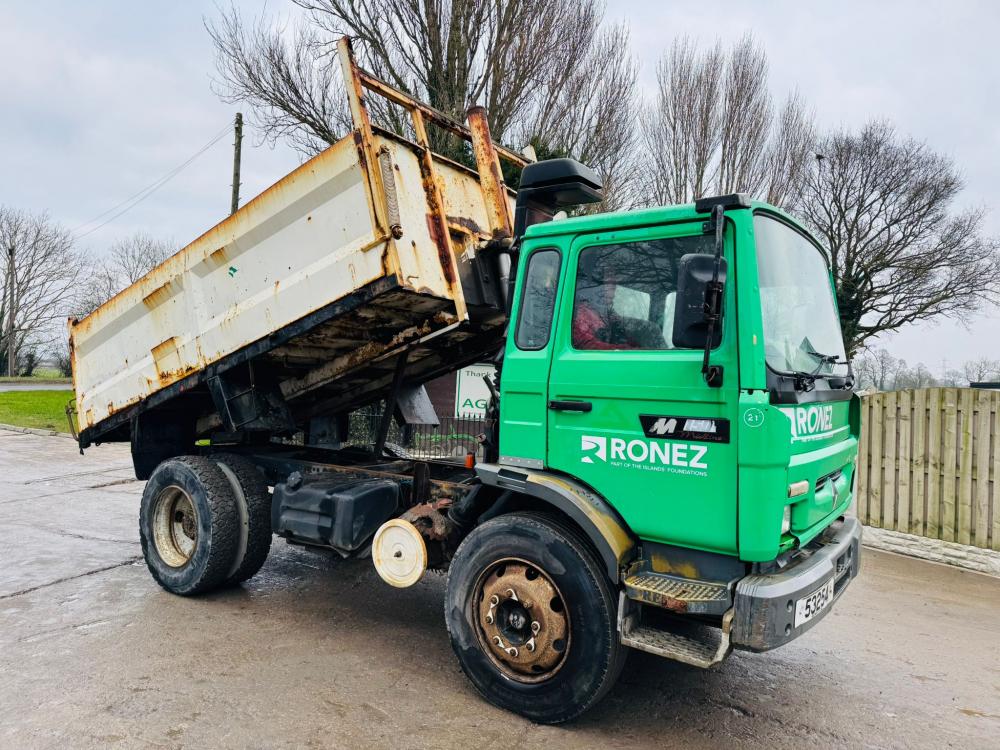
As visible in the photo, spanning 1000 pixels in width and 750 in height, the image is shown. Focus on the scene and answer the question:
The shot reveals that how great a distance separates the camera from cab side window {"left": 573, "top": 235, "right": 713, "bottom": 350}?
328 cm

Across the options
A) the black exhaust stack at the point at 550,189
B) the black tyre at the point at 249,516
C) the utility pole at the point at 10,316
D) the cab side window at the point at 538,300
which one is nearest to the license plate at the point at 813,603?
the cab side window at the point at 538,300

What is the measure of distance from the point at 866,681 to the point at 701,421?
2205 millimetres

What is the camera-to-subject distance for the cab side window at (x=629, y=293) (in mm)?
3277

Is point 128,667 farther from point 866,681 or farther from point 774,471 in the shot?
point 866,681

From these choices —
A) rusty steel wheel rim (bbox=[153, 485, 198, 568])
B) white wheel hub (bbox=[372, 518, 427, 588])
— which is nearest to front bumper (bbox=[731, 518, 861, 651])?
white wheel hub (bbox=[372, 518, 427, 588])

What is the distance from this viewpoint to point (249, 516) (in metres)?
5.11

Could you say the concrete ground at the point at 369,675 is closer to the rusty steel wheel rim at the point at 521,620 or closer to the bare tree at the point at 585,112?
the rusty steel wheel rim at the point at 521,620

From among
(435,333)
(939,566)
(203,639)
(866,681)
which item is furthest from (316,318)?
(939,566)

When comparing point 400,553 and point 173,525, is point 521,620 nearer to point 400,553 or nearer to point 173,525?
point 400,553

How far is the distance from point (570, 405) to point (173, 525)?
3.65 metres

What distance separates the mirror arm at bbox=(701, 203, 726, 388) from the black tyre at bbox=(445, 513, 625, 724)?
40.8 inches

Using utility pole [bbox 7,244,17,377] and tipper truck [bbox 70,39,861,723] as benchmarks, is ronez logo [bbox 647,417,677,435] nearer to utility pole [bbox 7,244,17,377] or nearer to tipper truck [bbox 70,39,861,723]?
tipper truck [bbox 70,39,861,723]

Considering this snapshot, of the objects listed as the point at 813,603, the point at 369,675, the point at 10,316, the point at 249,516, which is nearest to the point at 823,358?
the point at 813,603

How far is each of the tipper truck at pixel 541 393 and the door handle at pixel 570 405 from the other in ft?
0.06
